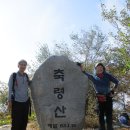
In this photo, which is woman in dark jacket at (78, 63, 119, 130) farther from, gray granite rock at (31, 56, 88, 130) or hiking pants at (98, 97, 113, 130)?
gray granite rock at (31, 56, 88, 130)

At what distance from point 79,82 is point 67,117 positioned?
2.83 feet

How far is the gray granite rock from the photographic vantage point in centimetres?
912

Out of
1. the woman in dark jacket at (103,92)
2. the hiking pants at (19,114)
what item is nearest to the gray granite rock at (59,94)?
the woman in dark jacket at (103,92)

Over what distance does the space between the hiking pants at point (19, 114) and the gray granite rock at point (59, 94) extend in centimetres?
63

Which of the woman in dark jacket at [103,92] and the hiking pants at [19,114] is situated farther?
the woman in dark jacket at [103,92]

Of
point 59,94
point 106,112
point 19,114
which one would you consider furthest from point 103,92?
point 19,114

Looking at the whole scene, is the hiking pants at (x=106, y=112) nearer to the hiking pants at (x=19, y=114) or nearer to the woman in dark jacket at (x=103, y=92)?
the woman in dark jacket at (x=103, y=92)

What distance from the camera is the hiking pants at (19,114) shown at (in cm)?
849

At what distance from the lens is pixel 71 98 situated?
363 inches

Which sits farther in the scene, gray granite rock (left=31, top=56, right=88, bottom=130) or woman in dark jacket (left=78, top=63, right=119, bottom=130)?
gray granite rock (left=31, top=56, right=88, bottom=130)

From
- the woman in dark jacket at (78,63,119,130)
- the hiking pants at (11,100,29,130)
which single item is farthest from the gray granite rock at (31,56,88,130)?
the hiking pants at (11,100,29,130)

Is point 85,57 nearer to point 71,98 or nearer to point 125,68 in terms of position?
point 125,68

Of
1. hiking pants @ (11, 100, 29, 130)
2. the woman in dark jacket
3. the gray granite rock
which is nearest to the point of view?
hiking pants @ (11, 100, 29, 130)

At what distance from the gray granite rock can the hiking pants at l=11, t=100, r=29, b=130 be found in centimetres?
63
